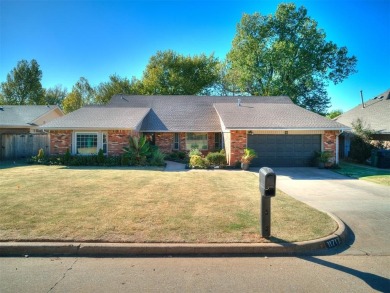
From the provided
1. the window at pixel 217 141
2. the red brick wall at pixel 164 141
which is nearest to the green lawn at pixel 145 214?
the red brick wall at pixel 164 141

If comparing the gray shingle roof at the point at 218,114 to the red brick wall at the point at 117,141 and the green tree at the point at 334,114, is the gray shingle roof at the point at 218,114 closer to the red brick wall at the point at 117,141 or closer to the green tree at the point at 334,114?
the red brick wall at the point at 117,141

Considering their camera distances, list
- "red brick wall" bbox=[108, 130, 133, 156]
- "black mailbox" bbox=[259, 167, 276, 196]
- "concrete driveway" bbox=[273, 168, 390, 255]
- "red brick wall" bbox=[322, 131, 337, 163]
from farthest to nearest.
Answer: "red brick wall" bbox=[108, 130, 133, 156] → "red brick wall" bbox=[322, 131, 337, 163] → "concrete driveway" bbox=[273, 168, 390, 255] → "black mailbox" bbox=[259, 167, 276, 196]

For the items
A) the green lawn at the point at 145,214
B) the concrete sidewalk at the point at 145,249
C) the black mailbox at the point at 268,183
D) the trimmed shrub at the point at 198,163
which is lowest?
the concrete sidewalk at the point at 145,249

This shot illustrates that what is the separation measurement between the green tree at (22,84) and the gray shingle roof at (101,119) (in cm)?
2528

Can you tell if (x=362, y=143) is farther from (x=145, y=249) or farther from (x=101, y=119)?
(x=145, y=249)

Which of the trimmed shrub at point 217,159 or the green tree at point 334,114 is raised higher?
the green tree at point 334,114

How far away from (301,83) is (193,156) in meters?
24.2

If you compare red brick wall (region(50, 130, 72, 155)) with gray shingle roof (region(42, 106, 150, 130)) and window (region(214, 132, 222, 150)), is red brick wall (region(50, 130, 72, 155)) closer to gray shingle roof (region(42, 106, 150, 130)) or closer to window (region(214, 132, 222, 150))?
gray shingle roof (region(42, 106, 150, 130))

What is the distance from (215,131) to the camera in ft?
66.3

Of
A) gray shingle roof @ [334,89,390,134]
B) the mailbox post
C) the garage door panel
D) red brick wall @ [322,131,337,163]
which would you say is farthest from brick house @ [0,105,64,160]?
gray shingle roof @ [334,89,390,134]

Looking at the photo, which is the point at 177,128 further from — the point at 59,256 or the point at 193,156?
the point at 59,256

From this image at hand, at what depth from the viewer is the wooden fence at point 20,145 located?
20062 mm

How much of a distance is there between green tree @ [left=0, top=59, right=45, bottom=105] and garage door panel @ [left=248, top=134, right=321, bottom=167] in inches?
1498

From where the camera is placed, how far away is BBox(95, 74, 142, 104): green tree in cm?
4008
